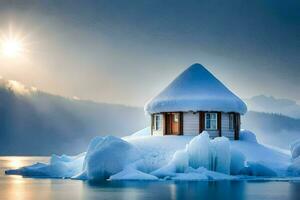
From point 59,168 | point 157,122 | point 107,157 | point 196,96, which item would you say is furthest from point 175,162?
point 157,122

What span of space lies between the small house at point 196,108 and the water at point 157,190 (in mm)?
13944

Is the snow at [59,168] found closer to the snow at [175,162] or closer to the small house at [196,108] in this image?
the snow at [175,162]

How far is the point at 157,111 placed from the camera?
6775cm

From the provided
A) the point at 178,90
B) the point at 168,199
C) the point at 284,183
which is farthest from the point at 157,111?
the point at 168,199

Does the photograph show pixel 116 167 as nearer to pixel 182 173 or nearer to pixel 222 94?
pixel 182 173

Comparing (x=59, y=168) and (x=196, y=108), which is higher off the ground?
(x=196, y=108)

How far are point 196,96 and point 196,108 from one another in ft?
4.32

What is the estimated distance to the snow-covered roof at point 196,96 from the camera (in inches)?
2589

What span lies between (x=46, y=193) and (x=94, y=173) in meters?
12.9

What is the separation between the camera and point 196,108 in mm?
65500

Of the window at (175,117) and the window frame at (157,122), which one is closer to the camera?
the window at (175,117)

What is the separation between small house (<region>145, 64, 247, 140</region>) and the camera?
216 ft

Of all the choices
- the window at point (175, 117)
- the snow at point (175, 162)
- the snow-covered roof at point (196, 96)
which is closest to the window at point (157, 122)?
the snow-covered roof at point (196, 96)

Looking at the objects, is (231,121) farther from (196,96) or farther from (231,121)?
(196,96)
